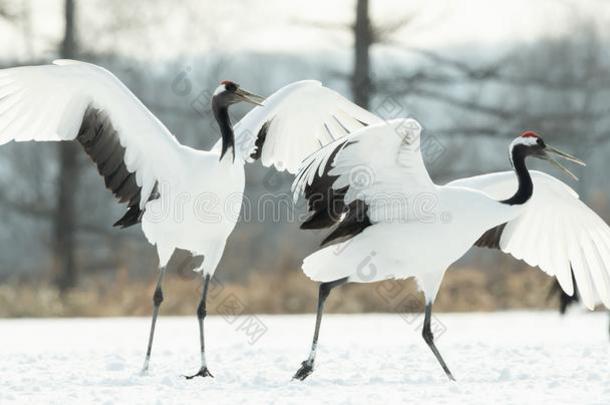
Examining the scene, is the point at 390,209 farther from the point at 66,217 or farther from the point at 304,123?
the point at 66,217

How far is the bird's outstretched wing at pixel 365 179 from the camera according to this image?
243 inches

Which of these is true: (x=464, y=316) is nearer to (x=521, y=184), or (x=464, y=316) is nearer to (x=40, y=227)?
(x=521, y=184)

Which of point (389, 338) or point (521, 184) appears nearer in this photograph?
point (521, 184)

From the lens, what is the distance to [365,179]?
6.53 metres

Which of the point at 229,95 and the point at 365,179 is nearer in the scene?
the point at 365,179

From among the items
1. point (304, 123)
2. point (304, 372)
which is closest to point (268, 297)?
point (304, 123)

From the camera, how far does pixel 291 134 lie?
8141mm

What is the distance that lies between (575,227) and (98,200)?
53.9 feet

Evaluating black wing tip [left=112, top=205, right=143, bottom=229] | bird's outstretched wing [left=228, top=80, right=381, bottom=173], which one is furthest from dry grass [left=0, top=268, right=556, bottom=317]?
black wing tip [left=112, top=205, right=143, bottom=229]

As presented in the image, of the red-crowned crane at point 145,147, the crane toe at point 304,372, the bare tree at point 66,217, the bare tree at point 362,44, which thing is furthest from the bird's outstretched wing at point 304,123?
the bare tree at point 66,217

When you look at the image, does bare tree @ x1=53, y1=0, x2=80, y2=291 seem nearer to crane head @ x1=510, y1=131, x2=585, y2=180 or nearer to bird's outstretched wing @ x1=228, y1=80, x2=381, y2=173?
bird's outstretched wing @ x1=228, y1=80, x2=381, y2=173

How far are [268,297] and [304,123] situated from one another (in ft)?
20.2

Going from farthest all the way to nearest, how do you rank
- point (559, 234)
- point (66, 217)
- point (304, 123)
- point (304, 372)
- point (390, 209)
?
point (66, 217) → point (304, 123) → point (559, 234) → point (390, 209) → point (304, 372)

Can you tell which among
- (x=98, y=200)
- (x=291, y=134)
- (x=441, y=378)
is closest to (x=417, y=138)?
(x=441, y=378)
